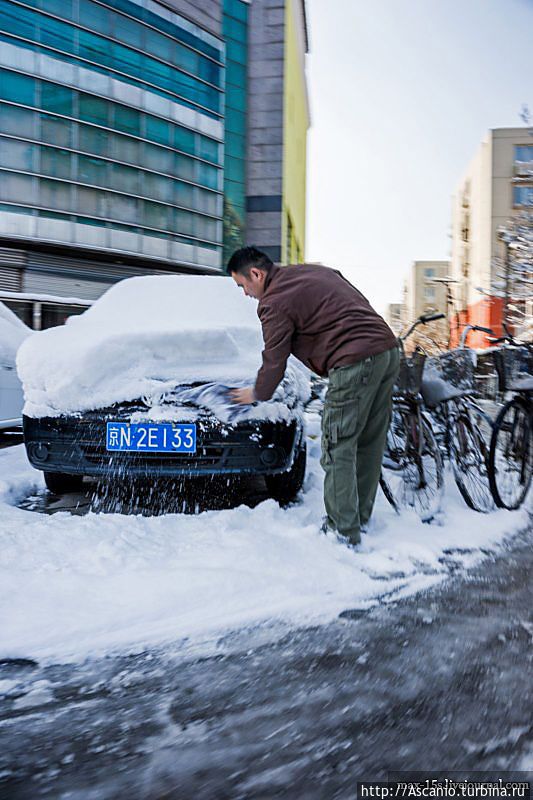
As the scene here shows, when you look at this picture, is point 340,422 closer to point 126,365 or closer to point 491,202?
point 126,365

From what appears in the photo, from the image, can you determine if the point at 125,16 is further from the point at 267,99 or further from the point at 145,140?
the point at 267,99

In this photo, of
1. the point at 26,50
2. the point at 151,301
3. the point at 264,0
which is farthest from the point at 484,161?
the point at 151,301

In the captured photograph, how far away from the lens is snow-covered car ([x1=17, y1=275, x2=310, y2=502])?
3689mm

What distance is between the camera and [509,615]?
98.3 inches

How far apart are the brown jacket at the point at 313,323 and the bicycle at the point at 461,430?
3.04 feet

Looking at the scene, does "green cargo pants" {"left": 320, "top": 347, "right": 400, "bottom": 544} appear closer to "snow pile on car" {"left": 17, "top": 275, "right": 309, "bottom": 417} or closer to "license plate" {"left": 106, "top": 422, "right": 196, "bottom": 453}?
"snow pile on car" {"left": 17, "top": 275, "right": 309, "bottom": 417}

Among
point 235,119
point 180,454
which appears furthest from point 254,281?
point 235,119

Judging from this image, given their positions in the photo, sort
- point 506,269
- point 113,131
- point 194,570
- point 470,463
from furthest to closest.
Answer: point 506,269, point 113,131, point 470,463, point 194,570

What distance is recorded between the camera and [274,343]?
3219 mm

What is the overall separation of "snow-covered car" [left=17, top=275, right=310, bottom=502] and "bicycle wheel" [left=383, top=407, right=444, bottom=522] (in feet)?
2.19

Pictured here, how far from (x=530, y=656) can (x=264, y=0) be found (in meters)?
37.8

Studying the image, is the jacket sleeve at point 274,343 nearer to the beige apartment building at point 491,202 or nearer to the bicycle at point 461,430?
the bicycle at point 461,430

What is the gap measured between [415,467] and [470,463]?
0.39m

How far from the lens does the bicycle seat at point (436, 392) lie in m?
4.04
